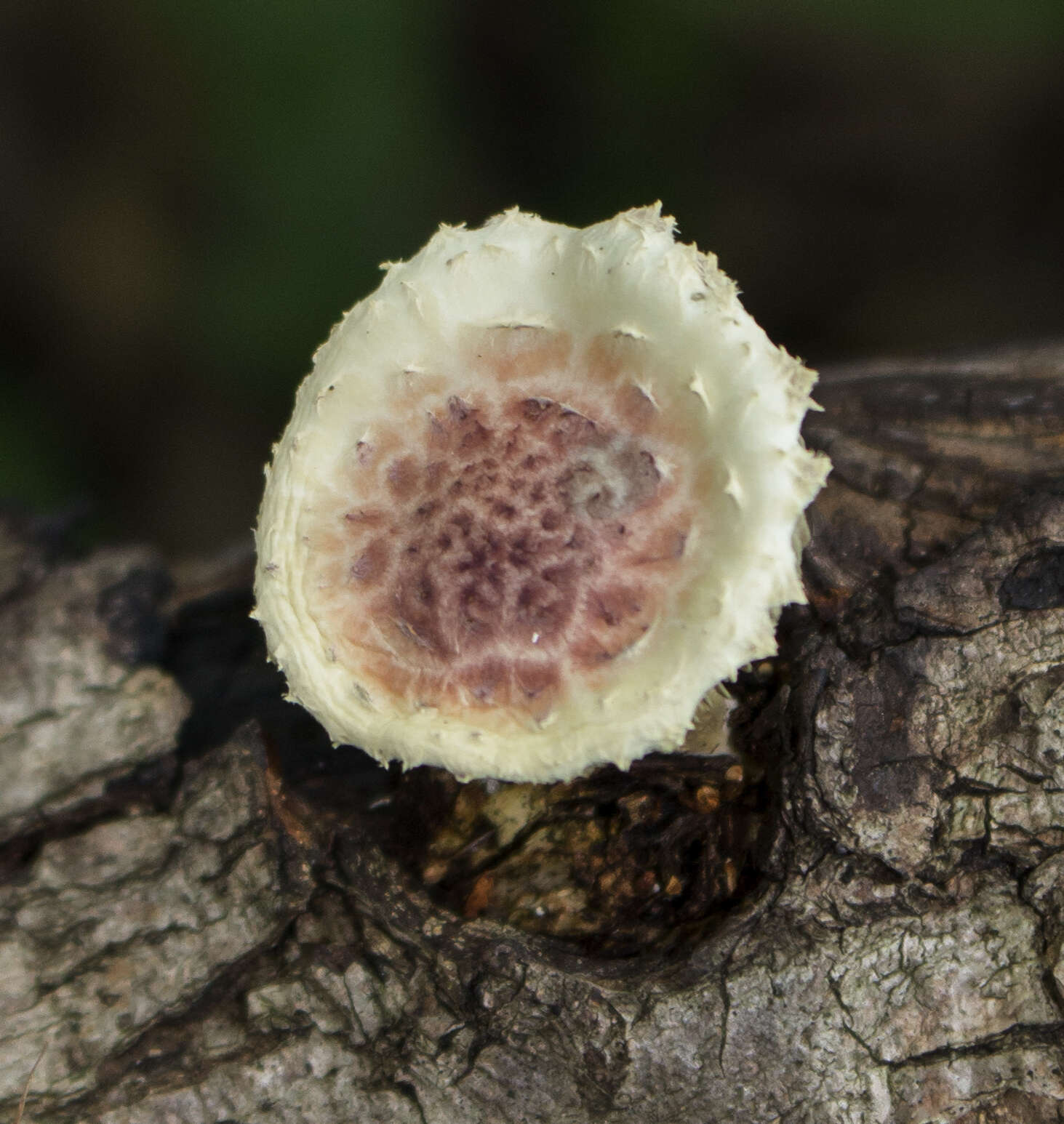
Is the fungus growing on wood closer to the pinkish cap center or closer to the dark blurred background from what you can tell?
the pinkish cap center

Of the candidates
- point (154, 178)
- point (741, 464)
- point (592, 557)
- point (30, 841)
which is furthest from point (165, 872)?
point (154, 178)

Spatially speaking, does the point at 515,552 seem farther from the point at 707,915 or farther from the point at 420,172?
the point at 420,172

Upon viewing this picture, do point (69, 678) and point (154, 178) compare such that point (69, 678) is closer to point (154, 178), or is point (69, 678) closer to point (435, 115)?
point (154, 178)

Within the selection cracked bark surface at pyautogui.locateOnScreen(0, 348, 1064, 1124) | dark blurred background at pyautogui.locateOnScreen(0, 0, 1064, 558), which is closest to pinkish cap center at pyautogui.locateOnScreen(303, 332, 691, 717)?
cracked bark surface at pyautogui.locateOnScreen(0, 348, 1064, 1124)

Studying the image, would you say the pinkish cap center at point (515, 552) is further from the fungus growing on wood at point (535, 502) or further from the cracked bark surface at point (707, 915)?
the cracked bark surface at point (707, 915)

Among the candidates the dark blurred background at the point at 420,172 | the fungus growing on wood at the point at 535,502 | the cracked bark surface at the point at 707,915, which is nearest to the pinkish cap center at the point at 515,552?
the fungus growing on wood at the point at 535,502

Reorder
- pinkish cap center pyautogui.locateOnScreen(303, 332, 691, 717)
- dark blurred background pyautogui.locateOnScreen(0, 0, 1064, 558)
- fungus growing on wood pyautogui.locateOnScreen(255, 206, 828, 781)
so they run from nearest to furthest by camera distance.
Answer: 1. fungus growing on wood pyautogui.locateOnScreen(255, 206, 828, 781)
2. pinkish cap center pyautogui.locateOnScreen(303, 332, 691, 717)
3. dark blurred background pyautogui.locateOnScreen(0, 0, 1064, 558)
